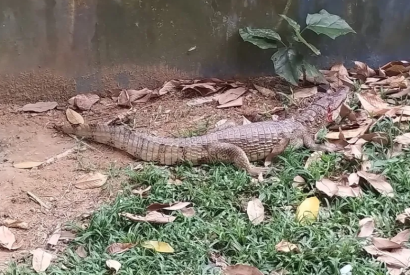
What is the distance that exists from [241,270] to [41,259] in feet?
3.32

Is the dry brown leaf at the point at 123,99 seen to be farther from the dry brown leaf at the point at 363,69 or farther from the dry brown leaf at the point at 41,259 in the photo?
the dry brown leaf at the point at 363,69

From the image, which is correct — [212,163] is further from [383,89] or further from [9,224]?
[383,89]

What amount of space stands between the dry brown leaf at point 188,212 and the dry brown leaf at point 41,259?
0.74 metres

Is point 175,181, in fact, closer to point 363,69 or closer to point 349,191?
point 349,191

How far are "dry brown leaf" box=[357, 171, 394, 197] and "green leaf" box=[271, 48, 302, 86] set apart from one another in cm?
126

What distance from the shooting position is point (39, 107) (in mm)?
4570

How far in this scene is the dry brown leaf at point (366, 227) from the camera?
9.83 feet

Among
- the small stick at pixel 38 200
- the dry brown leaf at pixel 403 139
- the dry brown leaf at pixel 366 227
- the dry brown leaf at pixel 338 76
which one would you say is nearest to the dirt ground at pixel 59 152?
the small stick at pixel 38 200

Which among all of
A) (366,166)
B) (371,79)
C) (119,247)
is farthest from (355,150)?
(119,247)

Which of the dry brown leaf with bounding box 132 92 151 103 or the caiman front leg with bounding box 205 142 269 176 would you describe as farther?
the dry brown leaf with bounding box 132 92 151 103

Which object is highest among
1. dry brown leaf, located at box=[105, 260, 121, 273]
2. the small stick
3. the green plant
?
the green plant

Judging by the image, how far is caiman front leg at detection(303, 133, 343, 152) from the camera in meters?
3.84

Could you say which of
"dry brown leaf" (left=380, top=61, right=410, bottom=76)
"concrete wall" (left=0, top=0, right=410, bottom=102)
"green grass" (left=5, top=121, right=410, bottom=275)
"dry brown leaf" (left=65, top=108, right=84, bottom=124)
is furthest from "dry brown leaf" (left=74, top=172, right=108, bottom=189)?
"dry brown leaf" (left=380, top=61, right=410, bottom=76)

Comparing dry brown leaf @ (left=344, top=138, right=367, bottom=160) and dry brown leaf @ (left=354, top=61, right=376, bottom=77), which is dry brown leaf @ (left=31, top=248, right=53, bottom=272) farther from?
dry brown leaf @ (left=354, top=61, right=376, bottom=77)
